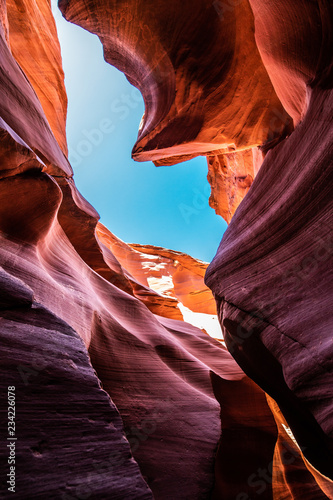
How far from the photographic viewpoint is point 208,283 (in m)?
4.76

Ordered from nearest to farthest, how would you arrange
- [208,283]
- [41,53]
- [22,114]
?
1. [208,283]
2. [22,114]
3. [41,53]

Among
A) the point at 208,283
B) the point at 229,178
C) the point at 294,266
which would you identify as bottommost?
the point at 294,266

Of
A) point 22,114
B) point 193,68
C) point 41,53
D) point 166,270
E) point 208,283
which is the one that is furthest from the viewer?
point 166,270

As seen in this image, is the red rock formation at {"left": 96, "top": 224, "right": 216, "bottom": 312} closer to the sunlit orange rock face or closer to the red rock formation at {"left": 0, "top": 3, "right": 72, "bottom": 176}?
the sunlit orange rock face

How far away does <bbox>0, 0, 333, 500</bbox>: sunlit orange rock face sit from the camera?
6.75ft

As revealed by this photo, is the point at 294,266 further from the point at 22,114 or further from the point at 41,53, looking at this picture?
the point at 41,53

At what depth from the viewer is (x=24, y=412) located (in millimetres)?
1814

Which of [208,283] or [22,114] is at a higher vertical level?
[22,114]

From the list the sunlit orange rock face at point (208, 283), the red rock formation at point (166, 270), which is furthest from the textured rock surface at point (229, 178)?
the red rock formation at point (166, 270)

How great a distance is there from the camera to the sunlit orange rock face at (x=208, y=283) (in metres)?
2.06

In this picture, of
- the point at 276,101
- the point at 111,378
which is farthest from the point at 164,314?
the point at 276,101

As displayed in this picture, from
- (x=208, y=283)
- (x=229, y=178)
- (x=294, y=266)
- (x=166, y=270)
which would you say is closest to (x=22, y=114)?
(x=208, y=283)

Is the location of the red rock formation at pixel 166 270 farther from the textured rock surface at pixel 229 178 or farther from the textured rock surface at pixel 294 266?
the textured rock surface at pixel 294 266

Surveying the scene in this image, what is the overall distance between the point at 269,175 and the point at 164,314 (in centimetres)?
776
